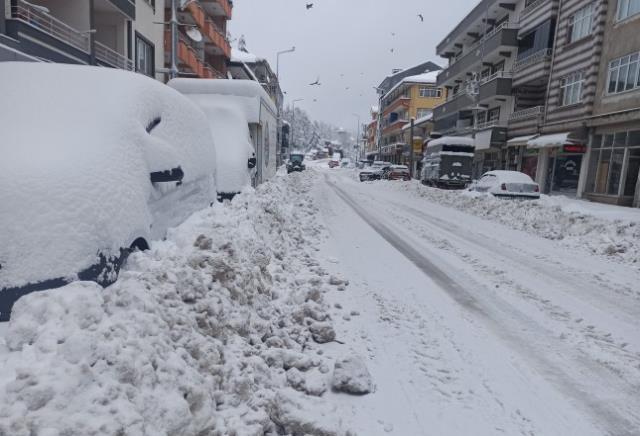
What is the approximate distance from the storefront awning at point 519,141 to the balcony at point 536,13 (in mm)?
7532

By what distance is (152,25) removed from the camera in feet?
72.8

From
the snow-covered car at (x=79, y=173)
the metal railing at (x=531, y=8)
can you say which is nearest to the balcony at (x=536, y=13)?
the metal railing at (x=531, y=8)

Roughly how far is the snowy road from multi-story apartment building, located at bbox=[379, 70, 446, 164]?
183ft

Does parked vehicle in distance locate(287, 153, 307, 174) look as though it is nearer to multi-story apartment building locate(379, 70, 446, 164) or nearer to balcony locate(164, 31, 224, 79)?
balcony locate(164, 31, 224, 79)

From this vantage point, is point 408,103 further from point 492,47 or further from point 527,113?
point 527,113

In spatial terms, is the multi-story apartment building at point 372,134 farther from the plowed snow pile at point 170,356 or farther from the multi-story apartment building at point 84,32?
the plowed snow pile at point 170,356

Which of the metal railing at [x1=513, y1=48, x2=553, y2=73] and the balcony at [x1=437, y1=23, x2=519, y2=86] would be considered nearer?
the metal railing at [x1=513, y1=48, x2=553, y2=73]

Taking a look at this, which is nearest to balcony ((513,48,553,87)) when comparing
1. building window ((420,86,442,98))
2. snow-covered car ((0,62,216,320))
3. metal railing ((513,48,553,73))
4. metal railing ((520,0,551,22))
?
metal railing ((513,48,553,73))

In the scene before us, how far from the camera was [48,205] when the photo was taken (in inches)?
112

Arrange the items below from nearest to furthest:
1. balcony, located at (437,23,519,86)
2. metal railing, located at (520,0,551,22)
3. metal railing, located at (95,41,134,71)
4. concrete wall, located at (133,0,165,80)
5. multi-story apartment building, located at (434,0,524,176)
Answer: metal railing, located at (95,41,134,71)
concrete wall, located at (133,0,165,80)
metal railing, located at (520,0,551,22)
balcony, located at (437,23,519,86)
multi-story apartment building, located at (434,0,524,176)

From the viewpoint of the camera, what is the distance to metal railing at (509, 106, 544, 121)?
88.7 feet

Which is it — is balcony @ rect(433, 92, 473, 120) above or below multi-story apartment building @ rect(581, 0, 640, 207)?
above

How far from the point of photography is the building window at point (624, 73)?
18484 mm

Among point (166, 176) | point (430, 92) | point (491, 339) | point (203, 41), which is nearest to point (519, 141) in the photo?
point (203, 41)
